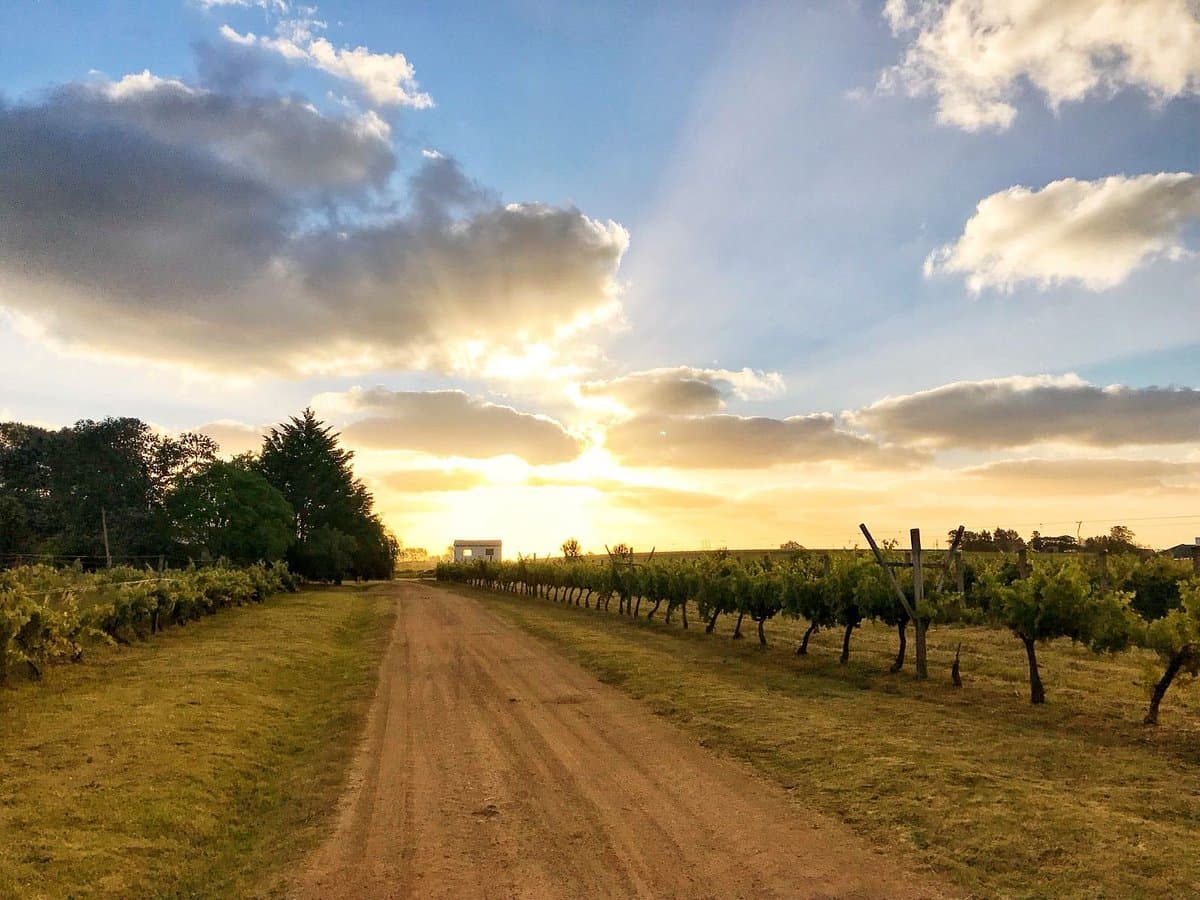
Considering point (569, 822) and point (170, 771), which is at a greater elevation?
point (569, 822)

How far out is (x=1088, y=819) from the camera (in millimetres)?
8609

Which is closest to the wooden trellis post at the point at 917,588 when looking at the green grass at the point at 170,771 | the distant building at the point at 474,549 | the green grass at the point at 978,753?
the green grass at the point at 978,753

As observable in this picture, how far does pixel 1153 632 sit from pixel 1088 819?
6.77 m

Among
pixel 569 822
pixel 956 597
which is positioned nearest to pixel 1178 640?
pixel 956 597

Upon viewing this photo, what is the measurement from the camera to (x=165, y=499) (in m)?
65.4

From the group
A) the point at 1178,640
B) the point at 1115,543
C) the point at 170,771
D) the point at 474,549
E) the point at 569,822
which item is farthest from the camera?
the point at 474,549

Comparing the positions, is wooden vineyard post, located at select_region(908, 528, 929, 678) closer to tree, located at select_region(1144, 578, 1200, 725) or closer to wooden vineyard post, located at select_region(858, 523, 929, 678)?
wooden vineyard post, located at select_region(858, 523, 929, 678)

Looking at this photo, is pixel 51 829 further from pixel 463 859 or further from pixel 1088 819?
pixel 1088 819

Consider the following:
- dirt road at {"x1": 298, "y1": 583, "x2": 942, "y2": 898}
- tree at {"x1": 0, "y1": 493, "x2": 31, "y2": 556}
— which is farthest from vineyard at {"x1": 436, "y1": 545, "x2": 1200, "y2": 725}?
tree at {"x1": 0, "y1": 493, "x2": 31, "y2": 556}

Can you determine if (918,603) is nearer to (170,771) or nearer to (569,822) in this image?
(569,822)

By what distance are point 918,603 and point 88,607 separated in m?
23.6

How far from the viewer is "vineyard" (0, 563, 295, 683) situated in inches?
635

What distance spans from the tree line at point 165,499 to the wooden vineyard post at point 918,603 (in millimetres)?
55915

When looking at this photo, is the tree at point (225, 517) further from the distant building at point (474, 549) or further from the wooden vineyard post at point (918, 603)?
the distant building at point (474, 549)
